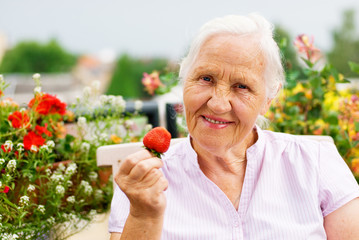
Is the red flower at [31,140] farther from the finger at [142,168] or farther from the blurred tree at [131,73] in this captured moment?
the blurred tree at [131,73]

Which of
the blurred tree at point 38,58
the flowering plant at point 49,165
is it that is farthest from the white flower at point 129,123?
the blurred tree at point 38,58

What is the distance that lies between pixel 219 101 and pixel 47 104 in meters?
0.93

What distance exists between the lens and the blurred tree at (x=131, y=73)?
60.1m

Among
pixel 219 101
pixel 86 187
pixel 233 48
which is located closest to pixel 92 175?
pixel 86 187

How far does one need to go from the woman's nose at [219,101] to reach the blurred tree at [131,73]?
5427 centimetres

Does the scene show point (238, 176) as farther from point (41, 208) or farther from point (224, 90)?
point (41, 208)

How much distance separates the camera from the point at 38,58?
230 feet

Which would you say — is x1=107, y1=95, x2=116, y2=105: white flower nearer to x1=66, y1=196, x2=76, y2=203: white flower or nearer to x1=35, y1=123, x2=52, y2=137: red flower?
x1=35, y1=123, x2=52, y2=137: red flower

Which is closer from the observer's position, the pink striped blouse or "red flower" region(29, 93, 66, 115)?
the pink striped blouse

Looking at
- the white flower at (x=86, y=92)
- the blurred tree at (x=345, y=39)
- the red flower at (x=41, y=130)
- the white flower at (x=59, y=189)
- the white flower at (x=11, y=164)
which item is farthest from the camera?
the blurred tree at (x=345, y=39)

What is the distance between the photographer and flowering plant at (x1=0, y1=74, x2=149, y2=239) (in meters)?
1.67

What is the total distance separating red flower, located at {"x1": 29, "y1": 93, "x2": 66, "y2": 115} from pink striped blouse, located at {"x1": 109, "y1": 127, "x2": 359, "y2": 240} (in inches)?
24.8

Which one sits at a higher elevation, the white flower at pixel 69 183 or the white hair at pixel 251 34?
the white hair at pixel 251 34

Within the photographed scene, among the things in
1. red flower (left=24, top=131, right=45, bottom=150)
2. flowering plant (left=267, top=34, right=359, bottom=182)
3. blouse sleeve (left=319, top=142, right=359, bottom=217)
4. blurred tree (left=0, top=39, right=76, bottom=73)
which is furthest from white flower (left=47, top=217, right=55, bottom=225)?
blurred tree (left=0, top=39, right=76, bottom=73)
